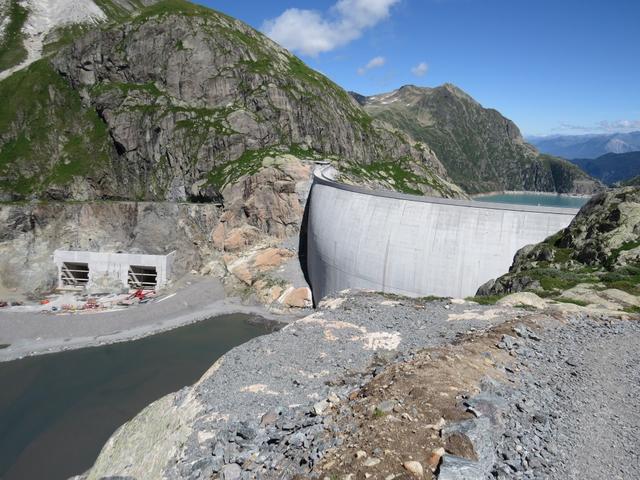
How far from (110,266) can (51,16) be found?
102m

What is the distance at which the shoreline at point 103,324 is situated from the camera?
39.0 meters

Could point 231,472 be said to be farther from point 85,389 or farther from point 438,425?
point 85,389

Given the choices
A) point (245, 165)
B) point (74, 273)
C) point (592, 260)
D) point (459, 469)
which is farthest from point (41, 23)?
point (459, 469)

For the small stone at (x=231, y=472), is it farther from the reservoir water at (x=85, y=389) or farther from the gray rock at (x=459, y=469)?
the reservoir water at (x=85, y=389)

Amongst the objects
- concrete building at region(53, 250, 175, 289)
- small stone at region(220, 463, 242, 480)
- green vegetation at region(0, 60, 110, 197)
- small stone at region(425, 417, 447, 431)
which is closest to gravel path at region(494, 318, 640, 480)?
small stone at region(425, 417, 447, 431)

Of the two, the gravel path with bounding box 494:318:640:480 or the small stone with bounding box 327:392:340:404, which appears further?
the small stone with bounding box 327:392:340:404

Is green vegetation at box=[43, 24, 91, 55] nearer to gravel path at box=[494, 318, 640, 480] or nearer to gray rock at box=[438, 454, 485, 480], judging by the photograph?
gravel path at box=[494, 318, 640, 480]

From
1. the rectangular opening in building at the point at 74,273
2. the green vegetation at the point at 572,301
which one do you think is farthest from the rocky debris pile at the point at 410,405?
the rectangular opening in building at the point at 74,273

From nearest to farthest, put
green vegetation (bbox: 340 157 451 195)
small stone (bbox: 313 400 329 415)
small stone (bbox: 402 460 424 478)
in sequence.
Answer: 1. small stone (bbox: 402 460 424 478)
2. small stone (bbox: 313 400 329 415)
3. green vegetation (bbox: 340 157 451 195)

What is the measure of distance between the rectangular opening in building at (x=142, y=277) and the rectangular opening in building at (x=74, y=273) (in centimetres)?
567

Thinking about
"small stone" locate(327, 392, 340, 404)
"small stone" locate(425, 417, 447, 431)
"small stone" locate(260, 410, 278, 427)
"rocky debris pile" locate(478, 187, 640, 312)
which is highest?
"rocky debris pile" locate(478, 187, 640, 312)

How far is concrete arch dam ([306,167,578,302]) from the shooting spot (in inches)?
1182

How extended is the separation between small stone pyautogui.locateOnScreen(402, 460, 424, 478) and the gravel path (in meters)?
1.31

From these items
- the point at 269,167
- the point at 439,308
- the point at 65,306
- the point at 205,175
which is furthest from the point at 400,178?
the point at 439,308
